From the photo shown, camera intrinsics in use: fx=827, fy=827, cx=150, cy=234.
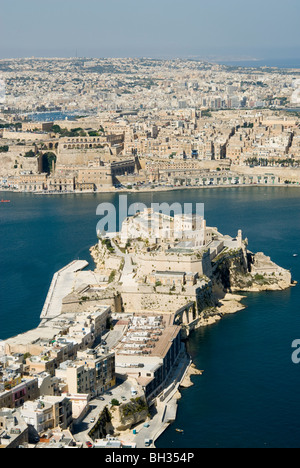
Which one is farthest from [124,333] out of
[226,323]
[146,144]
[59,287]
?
[146,144]

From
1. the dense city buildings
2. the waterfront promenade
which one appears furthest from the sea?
the dense city buildings

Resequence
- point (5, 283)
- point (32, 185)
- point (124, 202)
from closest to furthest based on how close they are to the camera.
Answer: point (5, 283)
point (124, 202)
point (32, 185)

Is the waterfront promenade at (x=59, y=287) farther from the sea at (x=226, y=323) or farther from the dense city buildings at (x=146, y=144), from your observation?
the dense city buildings at (x=146, y=144)

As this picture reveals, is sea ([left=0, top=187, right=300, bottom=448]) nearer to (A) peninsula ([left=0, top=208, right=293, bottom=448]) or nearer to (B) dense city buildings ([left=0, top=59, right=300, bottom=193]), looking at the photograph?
(A) peninsula ([left=0, top=208, right=293, bottom=448])

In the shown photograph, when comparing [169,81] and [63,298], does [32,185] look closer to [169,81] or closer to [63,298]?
[63,298]
